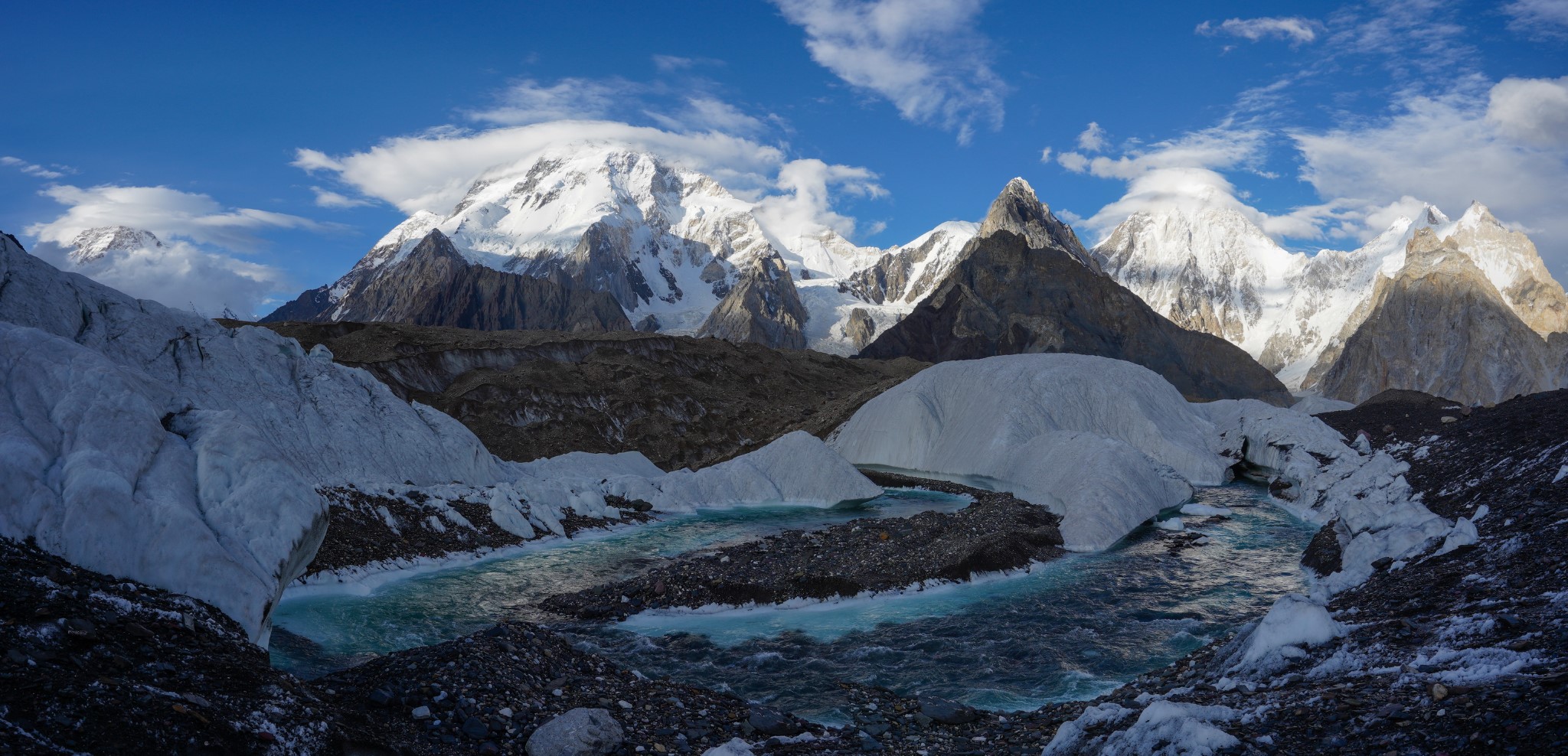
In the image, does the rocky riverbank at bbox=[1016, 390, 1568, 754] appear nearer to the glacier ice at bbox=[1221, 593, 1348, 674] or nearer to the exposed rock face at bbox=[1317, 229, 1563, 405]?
the glacier ice at bbox=[1221, 593, 1348, 674]

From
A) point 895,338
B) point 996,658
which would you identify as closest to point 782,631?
point 996,658

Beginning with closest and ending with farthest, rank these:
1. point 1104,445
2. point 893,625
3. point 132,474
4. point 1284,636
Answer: point 132,474 → point 1284,636 → point 893,625 → point 1104,445

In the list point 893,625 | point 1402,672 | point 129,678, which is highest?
point 129,678

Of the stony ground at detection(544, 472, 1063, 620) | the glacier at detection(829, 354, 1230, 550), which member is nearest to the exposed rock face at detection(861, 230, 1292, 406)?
the glacier at detection(829, 354, 1230, 550)

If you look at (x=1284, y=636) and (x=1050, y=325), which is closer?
(x=1284, y=636)

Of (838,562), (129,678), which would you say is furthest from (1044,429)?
(129,678)

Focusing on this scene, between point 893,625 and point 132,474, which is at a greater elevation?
point 132,474

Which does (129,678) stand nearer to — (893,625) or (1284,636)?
(1284,636)
